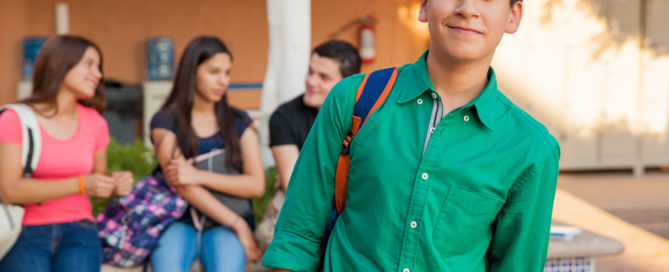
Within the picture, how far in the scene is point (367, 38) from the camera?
1017 centimetres

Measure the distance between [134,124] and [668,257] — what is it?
266 inches

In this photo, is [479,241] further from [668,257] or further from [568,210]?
[568,210]

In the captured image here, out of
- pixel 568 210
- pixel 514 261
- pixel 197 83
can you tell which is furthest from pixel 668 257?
pixel 514 261

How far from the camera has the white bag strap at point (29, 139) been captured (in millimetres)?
2938

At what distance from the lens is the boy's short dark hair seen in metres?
3.56

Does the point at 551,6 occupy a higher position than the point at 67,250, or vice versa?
the point at 551,6

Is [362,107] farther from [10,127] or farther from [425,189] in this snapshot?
[10,127]

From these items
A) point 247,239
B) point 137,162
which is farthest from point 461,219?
point 137,162

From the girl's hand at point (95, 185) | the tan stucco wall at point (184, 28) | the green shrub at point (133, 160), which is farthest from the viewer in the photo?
the tan stucco wall at point (184, 28)

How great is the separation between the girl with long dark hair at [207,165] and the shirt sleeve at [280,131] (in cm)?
10

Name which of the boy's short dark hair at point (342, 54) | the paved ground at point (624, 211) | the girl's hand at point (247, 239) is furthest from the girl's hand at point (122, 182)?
the paved ground at point (624, 211)

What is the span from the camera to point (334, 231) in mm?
1646

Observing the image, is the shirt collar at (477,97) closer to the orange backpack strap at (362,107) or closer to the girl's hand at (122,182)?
the orange backpack strap at (362,107)

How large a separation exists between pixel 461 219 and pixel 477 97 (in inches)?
10.6
